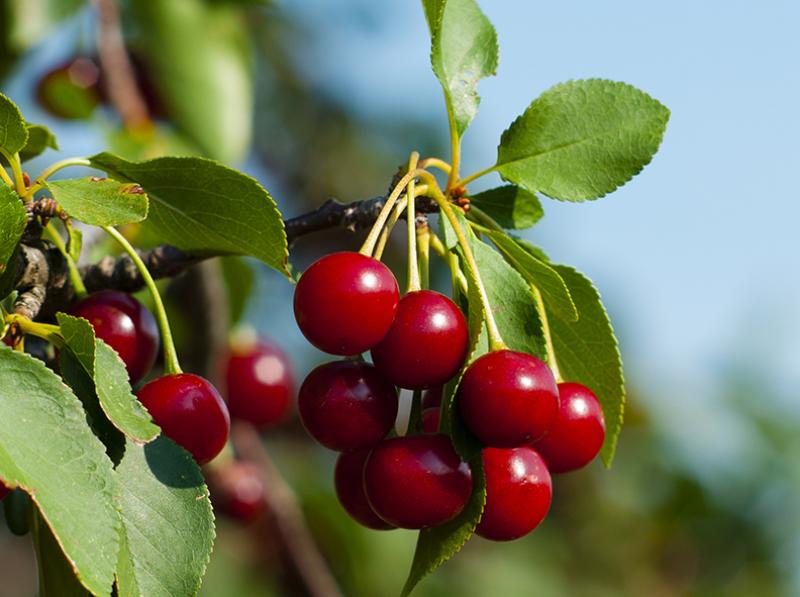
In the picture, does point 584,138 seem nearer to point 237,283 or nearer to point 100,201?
point 100,201

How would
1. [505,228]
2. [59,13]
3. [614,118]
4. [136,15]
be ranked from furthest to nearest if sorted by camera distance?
1. [136,15]
2. [59,13]
3. [505,228]
4. [614,118]

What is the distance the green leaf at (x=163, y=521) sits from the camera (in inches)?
41.1

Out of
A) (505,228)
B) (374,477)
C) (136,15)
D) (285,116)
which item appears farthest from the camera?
(285,116)

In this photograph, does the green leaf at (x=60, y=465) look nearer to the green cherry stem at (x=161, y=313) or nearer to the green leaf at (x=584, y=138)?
the green cherry stem at (x=161, y=313)

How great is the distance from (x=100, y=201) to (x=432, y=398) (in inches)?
17.6

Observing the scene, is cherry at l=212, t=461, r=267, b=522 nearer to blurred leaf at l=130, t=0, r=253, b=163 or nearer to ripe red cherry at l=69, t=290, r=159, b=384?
blurred leaf at l=130, t=0, r=253, b=163

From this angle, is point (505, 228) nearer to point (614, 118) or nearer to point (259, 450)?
point (614, 118)

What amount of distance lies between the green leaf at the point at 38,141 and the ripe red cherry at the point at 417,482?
57cm

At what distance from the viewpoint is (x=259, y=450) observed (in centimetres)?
305

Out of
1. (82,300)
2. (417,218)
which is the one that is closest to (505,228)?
(417,218)

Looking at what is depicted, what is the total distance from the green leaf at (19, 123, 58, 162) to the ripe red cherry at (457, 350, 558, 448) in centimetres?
60

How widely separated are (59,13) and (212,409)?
197cm

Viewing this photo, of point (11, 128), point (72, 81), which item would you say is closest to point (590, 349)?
point (11, 128)

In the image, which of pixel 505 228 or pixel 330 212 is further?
pixel 505 228
